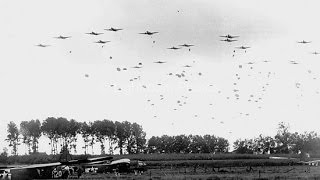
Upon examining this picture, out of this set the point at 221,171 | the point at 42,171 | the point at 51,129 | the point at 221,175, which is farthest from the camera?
the point at 51,129

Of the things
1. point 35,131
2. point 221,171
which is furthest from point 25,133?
point 221,171

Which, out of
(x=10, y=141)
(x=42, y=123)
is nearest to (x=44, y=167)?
(x=42, y=123)

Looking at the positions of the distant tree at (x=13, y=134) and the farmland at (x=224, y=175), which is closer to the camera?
the farmland at (x=224, y=175)

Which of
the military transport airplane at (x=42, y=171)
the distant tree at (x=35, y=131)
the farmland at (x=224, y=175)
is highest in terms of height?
the distant tree at (x=35, y=131)

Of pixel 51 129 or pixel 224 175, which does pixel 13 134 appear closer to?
pixel 51 129

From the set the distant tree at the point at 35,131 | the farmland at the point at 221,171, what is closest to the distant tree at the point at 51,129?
the distant tree at the point at 35,131

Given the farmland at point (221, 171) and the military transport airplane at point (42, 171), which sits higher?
the military transport airplane at point (42, 171)

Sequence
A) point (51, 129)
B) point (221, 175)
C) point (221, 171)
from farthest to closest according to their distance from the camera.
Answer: point (51, 129) → point (221, 171) → point (221, 175)

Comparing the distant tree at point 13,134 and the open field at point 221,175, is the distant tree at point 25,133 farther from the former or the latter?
the open field at point 221,175

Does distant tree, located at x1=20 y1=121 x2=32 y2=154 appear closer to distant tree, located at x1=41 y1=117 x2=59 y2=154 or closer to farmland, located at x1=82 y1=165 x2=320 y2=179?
distant tree, located at x1=41 y1=117 x2=59 y2=154

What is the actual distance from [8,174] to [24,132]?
465 feet

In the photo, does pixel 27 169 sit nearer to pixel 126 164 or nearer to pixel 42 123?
pixel 126 164

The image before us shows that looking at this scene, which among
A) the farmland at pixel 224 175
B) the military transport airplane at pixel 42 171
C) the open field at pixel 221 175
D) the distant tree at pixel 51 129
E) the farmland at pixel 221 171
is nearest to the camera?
the open field at pixel 221 175

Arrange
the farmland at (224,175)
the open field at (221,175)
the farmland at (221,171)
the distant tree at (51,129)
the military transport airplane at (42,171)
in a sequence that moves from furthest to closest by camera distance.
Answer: the distant tree at (51,129), the farmland at (221,171), the military transport airplane at (42,171), the farmland at (224,175), the open field at (221,175)
